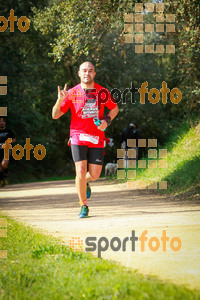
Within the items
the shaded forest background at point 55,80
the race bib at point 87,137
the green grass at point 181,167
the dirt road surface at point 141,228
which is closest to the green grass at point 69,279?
the dirt road surface at point 141,228

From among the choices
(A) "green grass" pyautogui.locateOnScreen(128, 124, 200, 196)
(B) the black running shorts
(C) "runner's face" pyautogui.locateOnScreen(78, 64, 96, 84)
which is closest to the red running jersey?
(C) "runner's face" pyautogui.locateOnScreen(78, 64, 96, 84)

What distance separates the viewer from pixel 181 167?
14648 mm

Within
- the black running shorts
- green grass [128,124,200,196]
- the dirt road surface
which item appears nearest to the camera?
the dirt road surface

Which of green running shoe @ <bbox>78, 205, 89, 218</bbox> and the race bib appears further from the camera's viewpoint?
green running shoe @ <bbox>78, 205, 89, 218</bbox>

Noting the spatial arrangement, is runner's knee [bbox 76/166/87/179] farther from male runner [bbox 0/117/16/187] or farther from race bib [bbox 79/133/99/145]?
male runner [bbox 0/117/16/187]

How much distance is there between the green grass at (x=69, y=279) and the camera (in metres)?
3.75

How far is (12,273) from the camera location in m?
4.78

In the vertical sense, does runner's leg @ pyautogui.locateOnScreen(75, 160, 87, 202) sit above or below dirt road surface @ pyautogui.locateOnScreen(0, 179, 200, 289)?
above

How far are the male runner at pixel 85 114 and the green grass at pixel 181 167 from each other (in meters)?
4.17

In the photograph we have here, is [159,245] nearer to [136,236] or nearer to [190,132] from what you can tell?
[136,236]

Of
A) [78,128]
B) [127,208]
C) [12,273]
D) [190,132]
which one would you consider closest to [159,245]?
[12,273]

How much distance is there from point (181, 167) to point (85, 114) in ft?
23.5

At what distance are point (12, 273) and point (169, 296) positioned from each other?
1688mm

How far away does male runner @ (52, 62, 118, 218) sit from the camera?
7.89 meters
